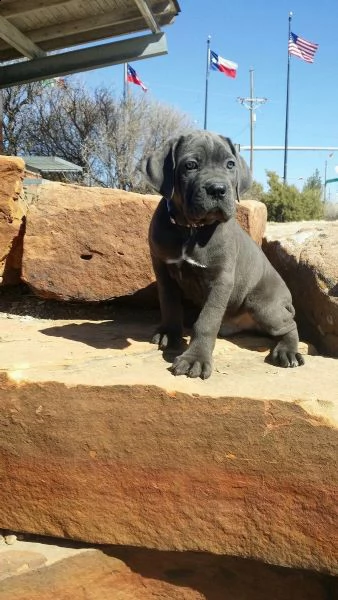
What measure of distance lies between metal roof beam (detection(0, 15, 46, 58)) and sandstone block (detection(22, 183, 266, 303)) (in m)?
3.06

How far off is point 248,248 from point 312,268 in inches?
23.7

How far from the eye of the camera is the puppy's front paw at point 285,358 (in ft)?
9.71

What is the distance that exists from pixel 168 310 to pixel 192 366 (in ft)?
2.09

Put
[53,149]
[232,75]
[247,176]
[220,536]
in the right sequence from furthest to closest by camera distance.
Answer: [232,75] < [53,149] < [247,176] < [220,536]

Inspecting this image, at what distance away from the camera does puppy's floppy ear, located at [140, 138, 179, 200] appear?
112 inches

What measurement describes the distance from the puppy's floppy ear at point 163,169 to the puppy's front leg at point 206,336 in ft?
1.88

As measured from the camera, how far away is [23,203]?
4203 millimetres

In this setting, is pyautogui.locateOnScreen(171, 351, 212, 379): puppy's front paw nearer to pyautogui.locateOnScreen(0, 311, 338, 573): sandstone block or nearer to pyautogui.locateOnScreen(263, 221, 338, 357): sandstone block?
pyautogui.locateOnScreen(0, 311, 338, 573): sandstone block

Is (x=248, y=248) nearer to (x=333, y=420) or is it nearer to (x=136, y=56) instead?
(x=333, y=420)

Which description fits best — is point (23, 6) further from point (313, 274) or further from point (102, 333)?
point (313, 274)

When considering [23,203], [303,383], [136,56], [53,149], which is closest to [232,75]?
[53,149]

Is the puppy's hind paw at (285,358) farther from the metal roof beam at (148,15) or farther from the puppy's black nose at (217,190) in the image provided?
the metal roof beam at (148,15)

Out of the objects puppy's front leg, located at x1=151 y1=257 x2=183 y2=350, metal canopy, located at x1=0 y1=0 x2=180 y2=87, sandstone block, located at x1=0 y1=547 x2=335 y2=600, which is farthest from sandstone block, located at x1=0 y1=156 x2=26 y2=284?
metal canopy, located at x1=0 y1=0 x2=180 y2=87

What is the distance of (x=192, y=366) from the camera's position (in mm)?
2664
